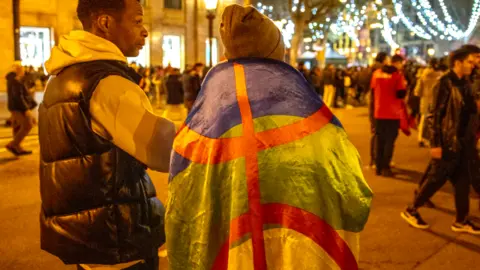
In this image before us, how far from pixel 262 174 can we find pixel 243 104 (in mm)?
233

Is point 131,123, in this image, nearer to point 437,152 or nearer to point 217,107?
point 217,107

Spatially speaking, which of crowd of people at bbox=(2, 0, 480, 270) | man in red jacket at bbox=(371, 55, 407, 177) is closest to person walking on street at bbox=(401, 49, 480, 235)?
man in red jacket at bbox=(371, 55, 407, 177)

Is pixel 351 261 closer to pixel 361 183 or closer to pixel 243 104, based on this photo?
pixel 361 183

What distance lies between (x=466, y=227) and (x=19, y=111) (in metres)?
8.78

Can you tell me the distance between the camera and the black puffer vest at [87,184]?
6.68ft

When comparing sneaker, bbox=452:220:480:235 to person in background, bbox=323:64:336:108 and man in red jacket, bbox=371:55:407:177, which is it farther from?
person in background, bbox=323:64:336:108

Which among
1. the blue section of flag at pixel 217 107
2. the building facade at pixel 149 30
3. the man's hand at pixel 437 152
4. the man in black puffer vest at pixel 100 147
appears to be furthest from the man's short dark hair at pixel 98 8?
the building facade at pixel 149 30

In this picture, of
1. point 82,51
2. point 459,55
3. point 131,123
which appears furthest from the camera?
point 459,55

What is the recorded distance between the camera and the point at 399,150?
38.4 feet

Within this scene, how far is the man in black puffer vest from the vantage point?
199 cm

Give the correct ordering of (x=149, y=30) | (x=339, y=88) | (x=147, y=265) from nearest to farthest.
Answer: (x=147, y=265), (x=339, y=88), (x=149, y=30)

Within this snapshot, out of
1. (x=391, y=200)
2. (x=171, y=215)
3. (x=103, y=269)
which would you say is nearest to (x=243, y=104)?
(x=171, y=215)

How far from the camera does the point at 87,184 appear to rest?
2.03m

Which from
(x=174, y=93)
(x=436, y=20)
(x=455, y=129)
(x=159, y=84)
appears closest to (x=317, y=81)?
(x=159, y=84)
